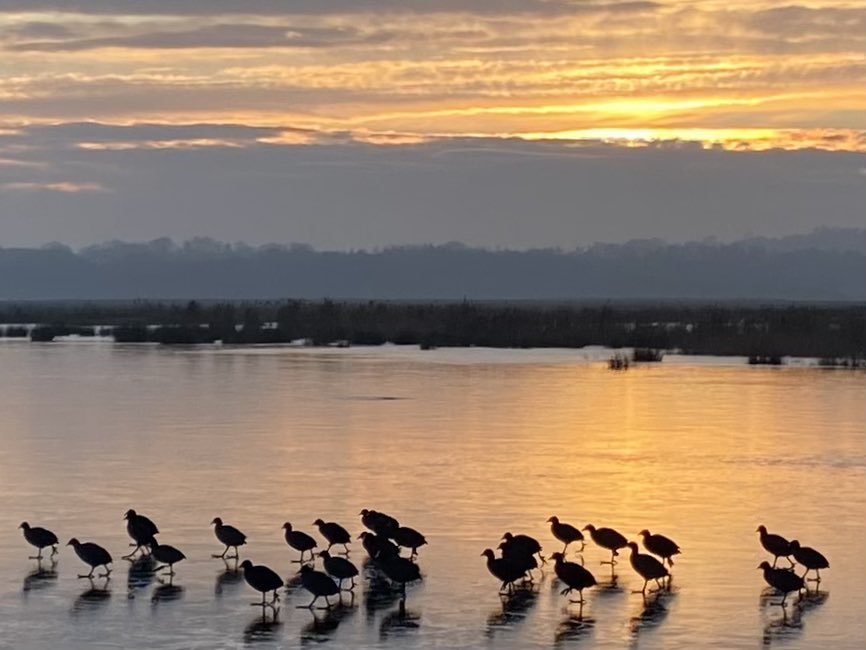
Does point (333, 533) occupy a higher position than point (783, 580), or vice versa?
point (333, 533)

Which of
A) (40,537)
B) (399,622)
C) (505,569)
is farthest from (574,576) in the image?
(40,537)

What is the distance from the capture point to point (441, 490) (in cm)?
1627

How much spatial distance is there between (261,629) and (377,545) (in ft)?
6.25

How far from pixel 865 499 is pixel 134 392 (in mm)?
16234

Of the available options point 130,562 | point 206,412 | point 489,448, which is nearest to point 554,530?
point 130,562

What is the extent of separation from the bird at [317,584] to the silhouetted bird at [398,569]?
1.25 ft

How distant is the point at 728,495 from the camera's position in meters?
16.2

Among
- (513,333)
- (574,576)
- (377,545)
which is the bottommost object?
Answer: (574,576)

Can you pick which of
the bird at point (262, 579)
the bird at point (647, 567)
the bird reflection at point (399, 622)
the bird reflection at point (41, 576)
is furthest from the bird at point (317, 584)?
the bird at point (647, 567)

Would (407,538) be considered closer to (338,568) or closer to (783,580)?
(338,568)

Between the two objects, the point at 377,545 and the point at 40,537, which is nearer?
the point at 377,545

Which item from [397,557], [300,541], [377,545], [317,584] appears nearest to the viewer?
[317,584]

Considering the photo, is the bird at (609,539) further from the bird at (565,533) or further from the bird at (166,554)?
the bird at (166,554)

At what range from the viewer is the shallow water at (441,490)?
1070cm
